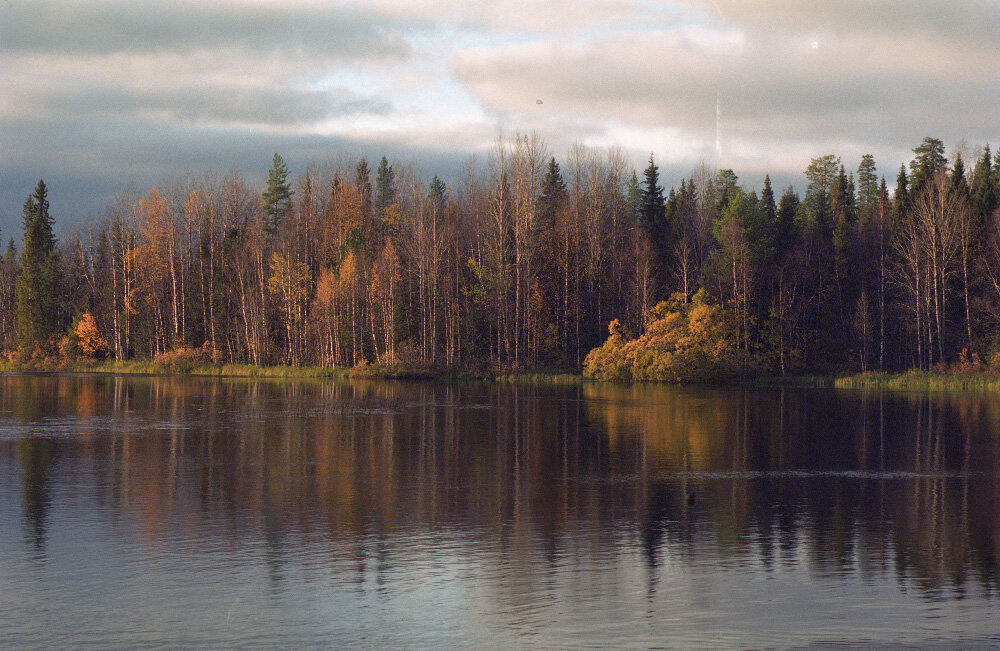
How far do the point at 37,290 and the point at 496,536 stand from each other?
329ft

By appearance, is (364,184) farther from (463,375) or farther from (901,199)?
(901,199)

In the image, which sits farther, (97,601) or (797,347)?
(797,347)

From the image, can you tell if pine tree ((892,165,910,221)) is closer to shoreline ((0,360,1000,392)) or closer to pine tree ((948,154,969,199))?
pine tree ((948,154,969,199))

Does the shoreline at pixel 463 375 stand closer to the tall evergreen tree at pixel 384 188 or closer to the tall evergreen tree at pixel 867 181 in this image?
the tall evergreen tree at pixel 384 188

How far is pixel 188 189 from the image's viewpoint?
104m

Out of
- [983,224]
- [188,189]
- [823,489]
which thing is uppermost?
[188,189]

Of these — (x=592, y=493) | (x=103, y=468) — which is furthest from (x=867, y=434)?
(x=103, y=468)

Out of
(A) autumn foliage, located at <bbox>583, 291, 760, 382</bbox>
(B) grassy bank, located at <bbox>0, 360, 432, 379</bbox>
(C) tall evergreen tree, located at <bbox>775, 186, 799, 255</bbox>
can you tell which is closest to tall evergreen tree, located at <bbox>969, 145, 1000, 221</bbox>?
(C) tall evergreen tree, located at <bbox>775, 186, 799, 255</bbox>

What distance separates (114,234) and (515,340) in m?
48.2

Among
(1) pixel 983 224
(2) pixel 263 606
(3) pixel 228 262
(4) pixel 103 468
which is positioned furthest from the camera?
(3) pixel 228 262

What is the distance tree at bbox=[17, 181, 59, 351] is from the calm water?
233 feet

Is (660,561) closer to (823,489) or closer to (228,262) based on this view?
(823,489)

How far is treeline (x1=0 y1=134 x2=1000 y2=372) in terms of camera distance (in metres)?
86.9

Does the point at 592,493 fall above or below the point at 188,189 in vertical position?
below
